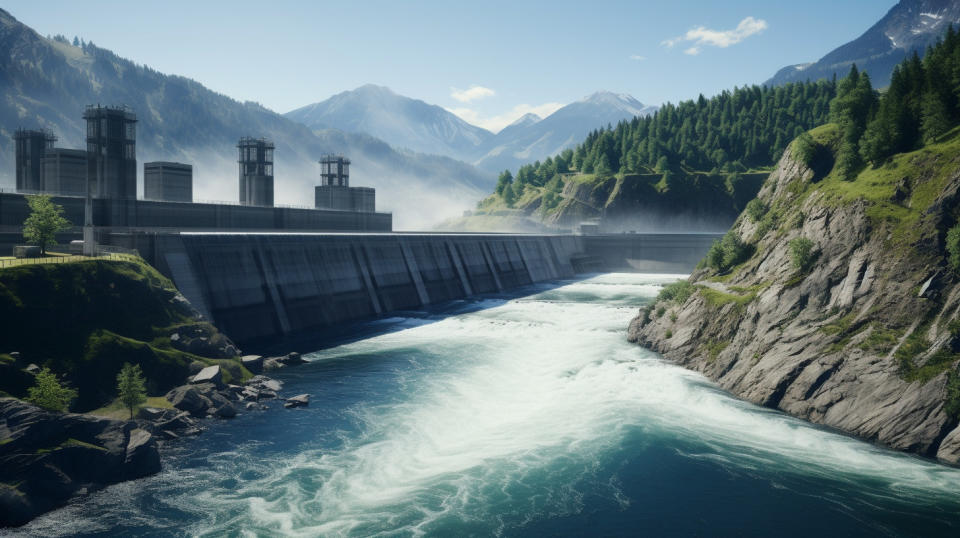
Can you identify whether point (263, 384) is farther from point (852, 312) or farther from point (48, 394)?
point (852, 312)

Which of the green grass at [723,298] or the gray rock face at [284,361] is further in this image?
the gray rock face at [284,361]

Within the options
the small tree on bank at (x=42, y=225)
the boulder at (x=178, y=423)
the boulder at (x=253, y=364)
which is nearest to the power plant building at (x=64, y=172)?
the small tree on bank at (x=42, y=225)

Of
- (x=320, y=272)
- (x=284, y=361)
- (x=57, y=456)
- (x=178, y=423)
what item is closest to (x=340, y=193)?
(x=320, y=272)

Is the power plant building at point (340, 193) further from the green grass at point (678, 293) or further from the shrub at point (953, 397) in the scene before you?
the shrub at point (953, 397)

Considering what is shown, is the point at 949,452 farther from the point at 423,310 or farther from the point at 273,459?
the point at 423,310

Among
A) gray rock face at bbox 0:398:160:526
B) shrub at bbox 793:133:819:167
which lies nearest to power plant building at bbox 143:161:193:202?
gray rock face at bbox 0:398:160:526

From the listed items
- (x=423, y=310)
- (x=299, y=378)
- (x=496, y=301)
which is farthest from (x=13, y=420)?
(x=496, y=301)
